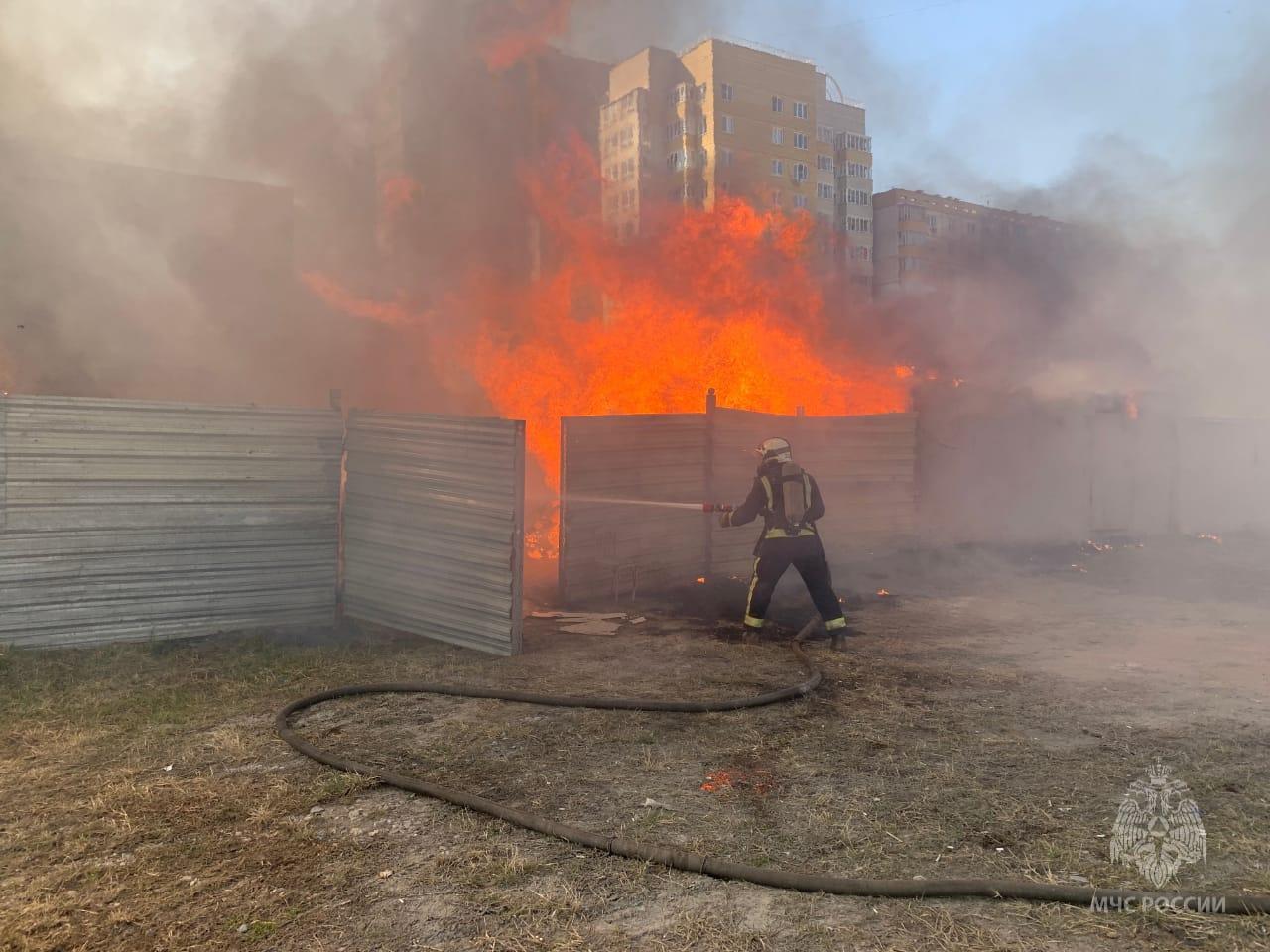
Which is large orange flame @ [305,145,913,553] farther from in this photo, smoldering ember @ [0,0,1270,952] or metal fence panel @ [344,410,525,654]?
metal fence panel @ [344,410,525,654]

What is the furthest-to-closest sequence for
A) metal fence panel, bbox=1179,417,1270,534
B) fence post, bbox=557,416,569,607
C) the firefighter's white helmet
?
metal fence panel, bbox=1179,417,1270,534, fence post, bbox=557,416,569,607, the firefighter's white helmet

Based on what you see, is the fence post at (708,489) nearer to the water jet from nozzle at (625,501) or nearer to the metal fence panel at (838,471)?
the metal fence panel at (838,471)

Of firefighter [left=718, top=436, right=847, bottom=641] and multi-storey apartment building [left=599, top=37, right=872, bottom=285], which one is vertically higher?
multi-storey apartment building [left=599, top=37, right=872, bottom=285]

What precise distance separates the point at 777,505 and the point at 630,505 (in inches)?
92.7

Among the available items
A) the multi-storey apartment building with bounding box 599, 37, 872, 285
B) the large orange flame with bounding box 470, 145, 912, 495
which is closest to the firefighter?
the large orange flame with bounding box 470, 145, 912, 495

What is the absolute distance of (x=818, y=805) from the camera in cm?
369

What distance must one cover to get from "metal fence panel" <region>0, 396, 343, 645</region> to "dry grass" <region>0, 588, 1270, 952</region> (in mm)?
615

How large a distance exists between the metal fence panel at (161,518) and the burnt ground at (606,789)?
371 mm

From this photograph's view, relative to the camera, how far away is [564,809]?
144 inches

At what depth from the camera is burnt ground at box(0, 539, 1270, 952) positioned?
275cm

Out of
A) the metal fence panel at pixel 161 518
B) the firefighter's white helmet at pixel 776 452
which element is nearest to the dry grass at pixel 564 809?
the metal fence panel at pixel 161 518

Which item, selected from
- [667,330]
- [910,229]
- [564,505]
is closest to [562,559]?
[564,505]

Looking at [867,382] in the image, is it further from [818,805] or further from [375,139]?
[818,805]

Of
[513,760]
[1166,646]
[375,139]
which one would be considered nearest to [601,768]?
[513,760]
